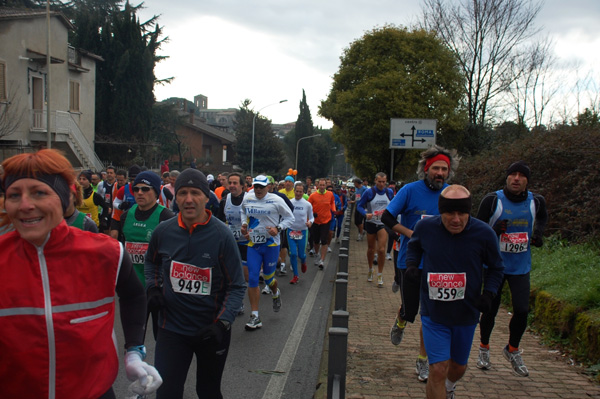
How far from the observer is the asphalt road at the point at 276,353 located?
528 centimetres

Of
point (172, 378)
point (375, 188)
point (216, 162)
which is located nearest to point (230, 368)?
point (172, 378)

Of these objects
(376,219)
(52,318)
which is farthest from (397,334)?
(376,219)

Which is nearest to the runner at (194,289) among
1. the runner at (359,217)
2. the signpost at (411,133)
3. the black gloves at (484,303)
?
the black gloves at (484,303)

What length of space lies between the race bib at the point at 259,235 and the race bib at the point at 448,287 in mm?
3857

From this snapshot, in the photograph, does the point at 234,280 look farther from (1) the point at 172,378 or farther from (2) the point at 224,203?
(2) the point at 224,203

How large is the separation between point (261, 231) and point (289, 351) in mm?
1804

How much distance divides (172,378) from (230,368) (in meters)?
2.32

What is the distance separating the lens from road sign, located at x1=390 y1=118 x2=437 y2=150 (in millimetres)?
15375

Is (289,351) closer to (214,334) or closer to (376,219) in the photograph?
(214,334)

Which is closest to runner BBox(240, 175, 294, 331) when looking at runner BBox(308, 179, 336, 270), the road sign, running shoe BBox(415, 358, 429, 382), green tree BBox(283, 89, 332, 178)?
running shoe BBox(415, 358, 429, 382)

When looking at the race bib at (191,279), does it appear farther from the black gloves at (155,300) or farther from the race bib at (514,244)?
the race bib at (514,244)

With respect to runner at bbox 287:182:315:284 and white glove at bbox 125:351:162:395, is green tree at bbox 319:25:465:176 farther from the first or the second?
white glove at bbox 125:351:162:395

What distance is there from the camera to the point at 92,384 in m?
2.41

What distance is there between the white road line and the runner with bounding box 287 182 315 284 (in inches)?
37.3
